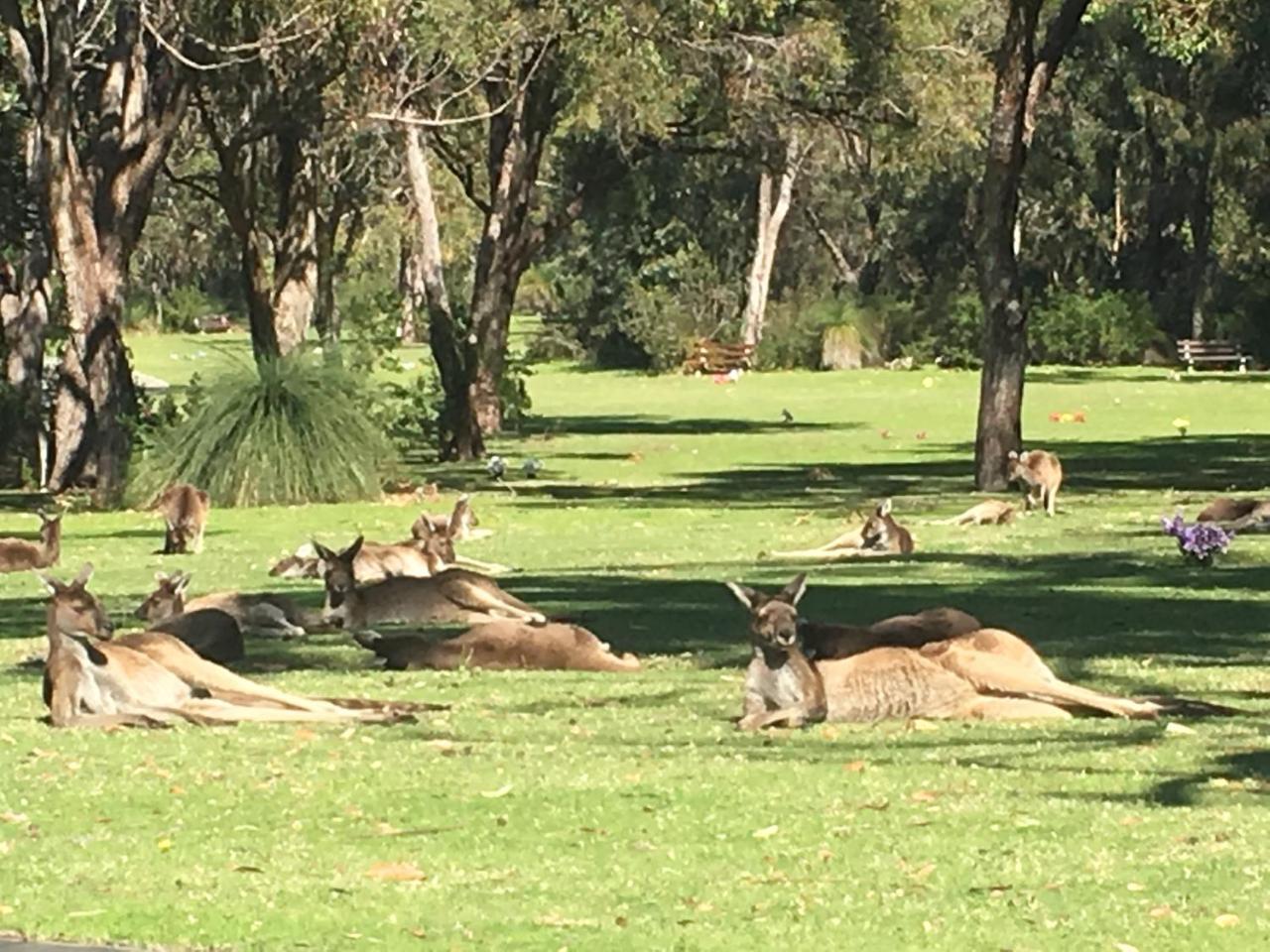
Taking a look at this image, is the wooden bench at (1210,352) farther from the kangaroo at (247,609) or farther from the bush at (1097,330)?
the kangaroo at (247,609)

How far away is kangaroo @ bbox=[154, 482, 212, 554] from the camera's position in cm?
2631

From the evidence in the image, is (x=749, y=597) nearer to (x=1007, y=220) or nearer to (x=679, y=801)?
(x=679, y=801)

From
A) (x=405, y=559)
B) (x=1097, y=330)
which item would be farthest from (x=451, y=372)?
(x=1097, y=330)

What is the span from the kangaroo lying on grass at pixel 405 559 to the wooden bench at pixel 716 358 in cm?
5682

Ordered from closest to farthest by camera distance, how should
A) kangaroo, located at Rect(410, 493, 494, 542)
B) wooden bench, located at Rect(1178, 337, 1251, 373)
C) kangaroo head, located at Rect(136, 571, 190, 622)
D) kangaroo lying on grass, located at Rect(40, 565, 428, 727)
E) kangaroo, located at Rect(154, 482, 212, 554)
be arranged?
kangaroo lying on grass, located at Rect(40, 565, 428, 727) → kangaroo head, located at Rect(136, 571, 190, 622) → kangaroo, located at Rect(410, 493, 494, 542) → kangaroo, located at Rect(154, 482, 212, 554) → wooden bench, located at Rect(1178, 337, 1251, 373)

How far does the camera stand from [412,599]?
18.9m

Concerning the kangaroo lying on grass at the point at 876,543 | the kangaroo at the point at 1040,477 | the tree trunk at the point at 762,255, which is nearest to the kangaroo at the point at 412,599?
the kangaroo lying on grass at the point at 876,543

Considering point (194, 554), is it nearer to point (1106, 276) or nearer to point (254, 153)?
point (254, 153)

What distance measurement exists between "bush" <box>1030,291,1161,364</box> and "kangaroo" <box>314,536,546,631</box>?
64.5 meters

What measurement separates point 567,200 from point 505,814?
1520 inches

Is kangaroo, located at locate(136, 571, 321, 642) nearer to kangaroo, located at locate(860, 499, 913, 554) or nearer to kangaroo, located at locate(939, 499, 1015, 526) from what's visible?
kangaroo, located at locate(860, 499, 913, 554)

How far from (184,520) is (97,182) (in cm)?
1168

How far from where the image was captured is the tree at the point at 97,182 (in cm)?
3484

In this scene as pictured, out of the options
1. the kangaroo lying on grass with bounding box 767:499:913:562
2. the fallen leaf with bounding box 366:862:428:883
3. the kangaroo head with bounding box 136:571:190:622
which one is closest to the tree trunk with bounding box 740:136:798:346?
the kangaroo lying on grass with bounding box 767:499:913:562
